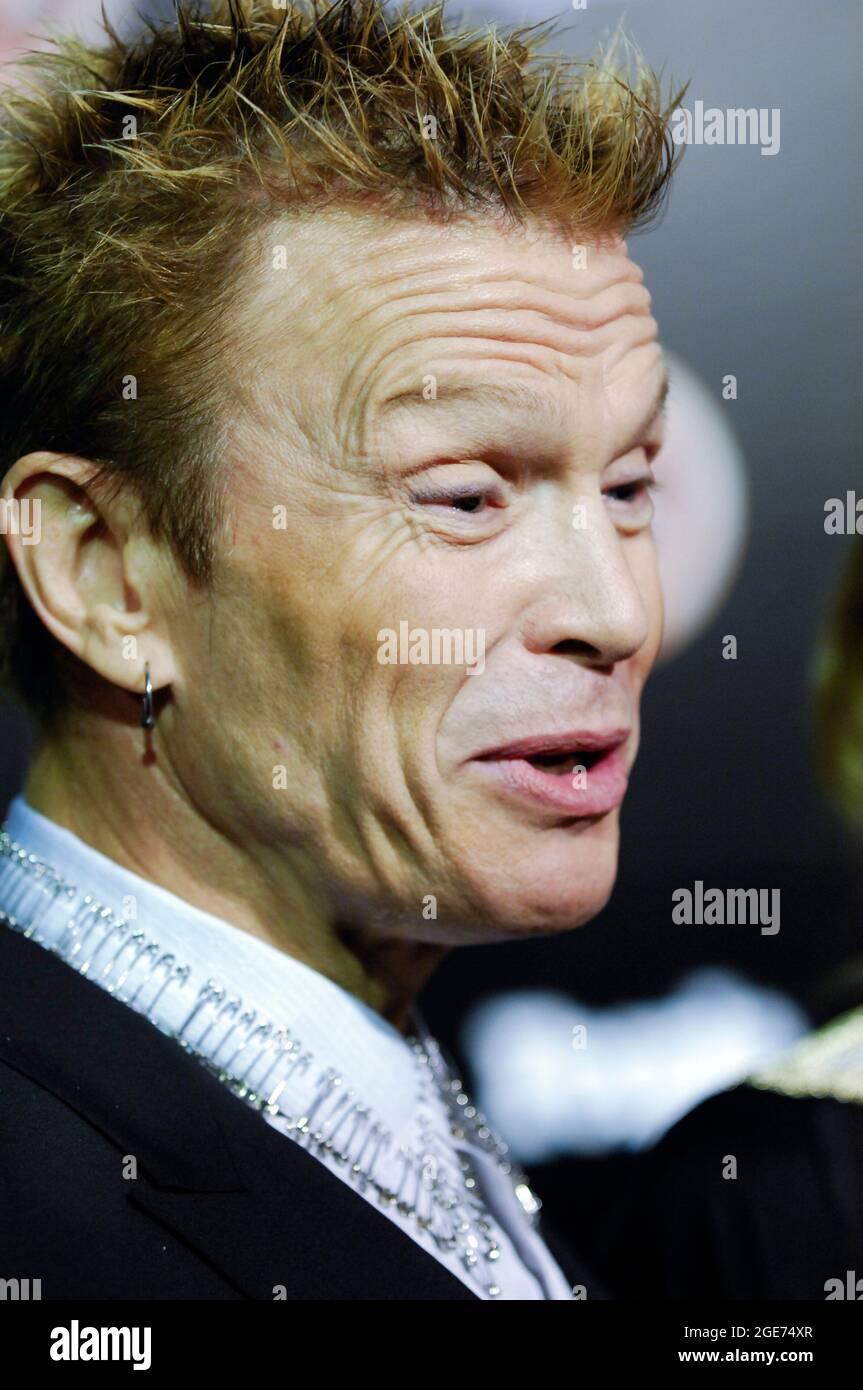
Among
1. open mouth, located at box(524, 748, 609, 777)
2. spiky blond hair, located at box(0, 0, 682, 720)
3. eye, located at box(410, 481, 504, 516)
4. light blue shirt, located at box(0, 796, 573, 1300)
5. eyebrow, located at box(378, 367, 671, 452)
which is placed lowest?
light blue shirt, located at box(0, 796, 573, 1300)

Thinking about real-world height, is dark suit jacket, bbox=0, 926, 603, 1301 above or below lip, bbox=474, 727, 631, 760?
below

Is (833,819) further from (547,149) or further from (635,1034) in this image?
(547,149)

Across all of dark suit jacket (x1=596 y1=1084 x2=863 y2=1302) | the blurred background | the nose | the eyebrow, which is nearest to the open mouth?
the nose

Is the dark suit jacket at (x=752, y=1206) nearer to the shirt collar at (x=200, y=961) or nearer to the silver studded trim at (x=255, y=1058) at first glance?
the silver studded trim at (x=255, y=1058)

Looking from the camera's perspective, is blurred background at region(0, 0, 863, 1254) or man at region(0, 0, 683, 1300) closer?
man at region(0, 0, 683, 1300)

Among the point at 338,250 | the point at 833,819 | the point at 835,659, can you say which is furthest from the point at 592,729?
Answer: the point at 833,819

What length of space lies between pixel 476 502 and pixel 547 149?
1.12ft

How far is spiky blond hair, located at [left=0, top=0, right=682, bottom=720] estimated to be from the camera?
4.31ft

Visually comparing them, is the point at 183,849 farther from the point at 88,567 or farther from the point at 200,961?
the point at 88,567

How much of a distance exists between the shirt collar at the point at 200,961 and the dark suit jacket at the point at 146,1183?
5 cm

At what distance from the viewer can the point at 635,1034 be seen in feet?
8.33

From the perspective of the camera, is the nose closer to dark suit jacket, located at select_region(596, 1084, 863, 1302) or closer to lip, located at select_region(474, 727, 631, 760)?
lip, located at select_region(474, 727, 631, 760)

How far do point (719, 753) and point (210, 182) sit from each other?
4.99 feet
